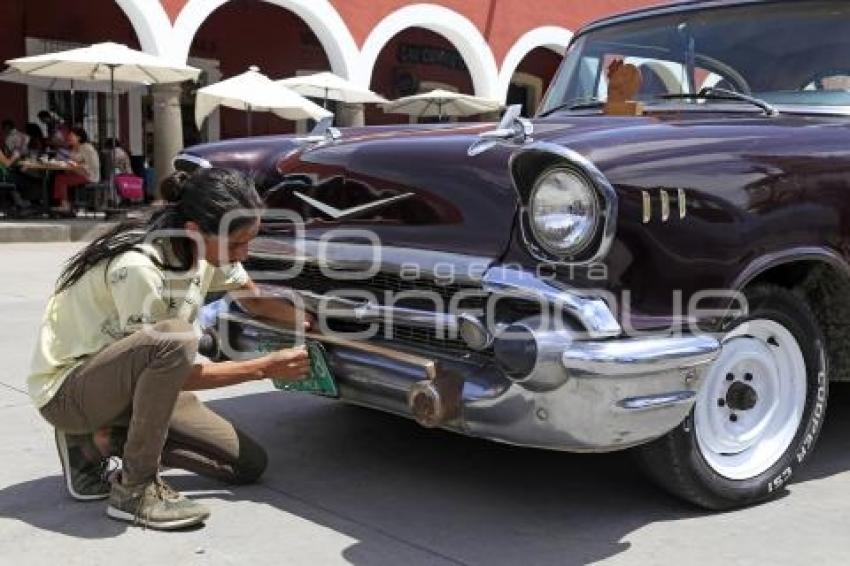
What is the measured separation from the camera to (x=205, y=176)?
308 centimetres

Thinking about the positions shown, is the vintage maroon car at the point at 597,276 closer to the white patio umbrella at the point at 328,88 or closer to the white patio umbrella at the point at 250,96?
the white patio umbrella at the point at 250,96

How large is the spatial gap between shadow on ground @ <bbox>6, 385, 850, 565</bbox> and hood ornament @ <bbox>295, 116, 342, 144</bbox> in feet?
3.83

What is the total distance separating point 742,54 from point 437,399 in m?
2.17

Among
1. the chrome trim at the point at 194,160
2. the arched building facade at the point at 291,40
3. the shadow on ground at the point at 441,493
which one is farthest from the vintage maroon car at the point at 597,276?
the arched building facade at the point at 291,40

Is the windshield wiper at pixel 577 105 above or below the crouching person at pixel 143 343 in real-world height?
above

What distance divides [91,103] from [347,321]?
1413 centimetres

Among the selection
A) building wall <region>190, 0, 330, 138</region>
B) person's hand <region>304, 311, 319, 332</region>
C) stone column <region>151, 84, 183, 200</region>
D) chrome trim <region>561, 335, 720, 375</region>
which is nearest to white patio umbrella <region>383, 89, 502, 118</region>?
building wall <region>190, 0, 330, 138</region>

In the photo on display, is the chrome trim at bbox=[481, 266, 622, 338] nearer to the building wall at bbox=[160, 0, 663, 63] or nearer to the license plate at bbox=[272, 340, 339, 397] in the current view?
the license plate at bbox=[272, 340, 339, 397]

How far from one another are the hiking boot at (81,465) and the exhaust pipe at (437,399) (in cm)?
111

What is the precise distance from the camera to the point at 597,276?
2.83 metres

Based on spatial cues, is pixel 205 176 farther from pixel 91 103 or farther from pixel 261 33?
pixel 261 33

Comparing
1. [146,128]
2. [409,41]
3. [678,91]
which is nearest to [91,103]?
[146,128]

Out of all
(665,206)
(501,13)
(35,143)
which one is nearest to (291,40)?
(501,13)

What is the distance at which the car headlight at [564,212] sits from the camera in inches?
111
